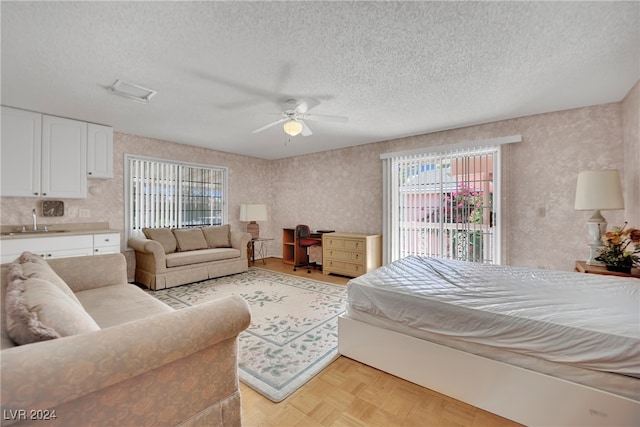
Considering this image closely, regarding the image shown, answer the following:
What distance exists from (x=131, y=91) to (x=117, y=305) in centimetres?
213

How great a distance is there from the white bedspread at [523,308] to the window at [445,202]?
1.48 m

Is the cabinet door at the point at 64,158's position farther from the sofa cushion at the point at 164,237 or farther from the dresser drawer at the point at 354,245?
the dresser drawer at the point at 354,245

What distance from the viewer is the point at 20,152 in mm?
3189

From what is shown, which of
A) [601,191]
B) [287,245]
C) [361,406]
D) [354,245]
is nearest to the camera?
[361,406]

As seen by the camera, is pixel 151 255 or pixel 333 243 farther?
pixel 333 243

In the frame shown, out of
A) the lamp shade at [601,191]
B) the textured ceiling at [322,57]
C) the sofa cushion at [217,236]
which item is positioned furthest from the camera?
the sofa cushion at [217,236]

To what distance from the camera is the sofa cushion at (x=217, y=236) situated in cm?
483

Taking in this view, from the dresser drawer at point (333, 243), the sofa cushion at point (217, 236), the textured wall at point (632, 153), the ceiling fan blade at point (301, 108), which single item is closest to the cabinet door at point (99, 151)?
the sofa cushion at point (217, 236)

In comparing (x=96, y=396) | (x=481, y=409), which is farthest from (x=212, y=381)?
(x=481, y=409)

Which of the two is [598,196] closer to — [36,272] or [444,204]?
[444,204]

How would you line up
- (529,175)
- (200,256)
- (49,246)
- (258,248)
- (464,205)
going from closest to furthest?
(49,246) < (529,175) < (464,205) < (200,256) < (258,248)

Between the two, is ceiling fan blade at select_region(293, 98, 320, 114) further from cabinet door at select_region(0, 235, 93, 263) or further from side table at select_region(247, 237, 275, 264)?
side table at select_region(247, 237, 275, 264)

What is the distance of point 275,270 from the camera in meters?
5.08

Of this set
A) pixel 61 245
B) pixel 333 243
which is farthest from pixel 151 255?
pixel 333 243
